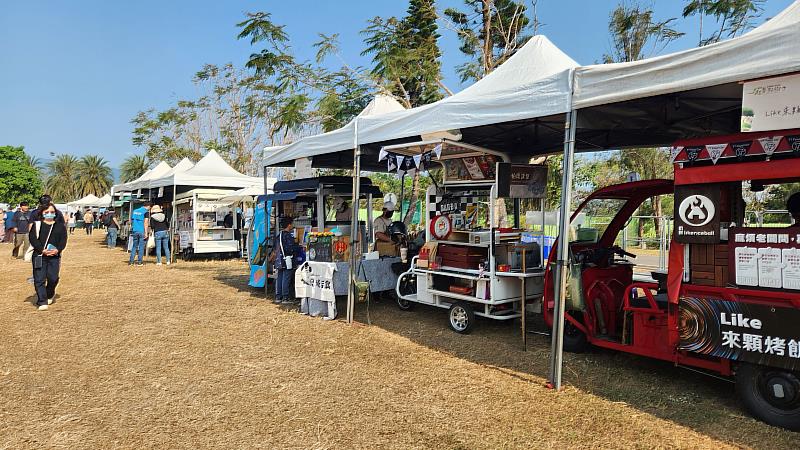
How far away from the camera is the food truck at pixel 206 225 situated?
15000 mm

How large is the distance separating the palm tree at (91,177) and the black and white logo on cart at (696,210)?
3078 inches

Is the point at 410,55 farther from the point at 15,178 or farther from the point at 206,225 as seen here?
the point at 15,178

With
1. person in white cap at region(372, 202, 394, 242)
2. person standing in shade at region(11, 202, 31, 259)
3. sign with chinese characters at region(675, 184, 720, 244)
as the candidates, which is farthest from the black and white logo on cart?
person standing in shade at region(11, 202, 31, 259)

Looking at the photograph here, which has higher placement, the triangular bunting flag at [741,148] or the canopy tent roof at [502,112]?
the canopy tent roof at [502,112]

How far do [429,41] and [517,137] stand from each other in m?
8.12

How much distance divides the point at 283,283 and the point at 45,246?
3.66m

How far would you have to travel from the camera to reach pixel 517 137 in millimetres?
7477

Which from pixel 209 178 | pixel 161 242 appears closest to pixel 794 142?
pixel 209 178

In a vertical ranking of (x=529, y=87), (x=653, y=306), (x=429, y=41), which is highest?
(x=429, y=41)

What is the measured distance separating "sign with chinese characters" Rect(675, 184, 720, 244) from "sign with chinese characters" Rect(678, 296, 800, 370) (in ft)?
1.52

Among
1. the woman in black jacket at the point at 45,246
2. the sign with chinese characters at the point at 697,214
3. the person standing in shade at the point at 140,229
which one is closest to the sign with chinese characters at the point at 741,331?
the sign with chinese characters at the point at 697,214

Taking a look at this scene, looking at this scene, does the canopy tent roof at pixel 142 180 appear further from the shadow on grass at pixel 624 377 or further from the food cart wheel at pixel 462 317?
the shadow on grass at pixel 624 377

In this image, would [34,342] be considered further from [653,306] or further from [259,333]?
[653,306]

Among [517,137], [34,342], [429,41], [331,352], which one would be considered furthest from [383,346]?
[429,41]
